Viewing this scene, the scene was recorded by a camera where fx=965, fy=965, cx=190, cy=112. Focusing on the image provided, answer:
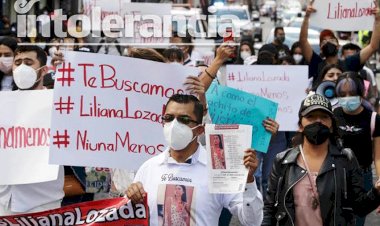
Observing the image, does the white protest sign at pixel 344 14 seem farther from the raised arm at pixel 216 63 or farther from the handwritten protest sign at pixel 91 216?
the handwritten protest sign at pixel 91 216

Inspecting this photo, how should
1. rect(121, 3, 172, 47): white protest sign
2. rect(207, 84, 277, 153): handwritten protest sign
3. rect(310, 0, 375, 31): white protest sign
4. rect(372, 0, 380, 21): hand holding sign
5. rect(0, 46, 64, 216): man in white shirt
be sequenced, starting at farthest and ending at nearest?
rect(121, 3, 172, 47): white protest sign < rect(310, 0, 375, 31): white protest sign < rect(372, 0, 380, 21): hand holding sign < rect(0, 46, 64, 216): man in white shirt < rect(207, 84, 277, 153): handwritten protest sign

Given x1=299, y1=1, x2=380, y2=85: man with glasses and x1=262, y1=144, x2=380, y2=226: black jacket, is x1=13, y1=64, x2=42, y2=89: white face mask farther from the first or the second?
x1=299, y1=1, x2=380, y2=85: man with glasses

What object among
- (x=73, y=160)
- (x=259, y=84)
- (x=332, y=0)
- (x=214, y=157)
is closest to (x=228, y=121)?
(x=73, y=160)

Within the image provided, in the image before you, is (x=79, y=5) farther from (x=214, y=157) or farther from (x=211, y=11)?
(x=214, y=157)

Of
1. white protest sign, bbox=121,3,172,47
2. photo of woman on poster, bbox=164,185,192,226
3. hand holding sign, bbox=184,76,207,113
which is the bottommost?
photo of woman on poster, bbox=164,185,192,226

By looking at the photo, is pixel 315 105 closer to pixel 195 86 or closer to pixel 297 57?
pixel 195 86

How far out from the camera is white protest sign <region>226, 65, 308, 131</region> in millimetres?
8758

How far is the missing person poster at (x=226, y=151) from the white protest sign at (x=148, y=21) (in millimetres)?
7538

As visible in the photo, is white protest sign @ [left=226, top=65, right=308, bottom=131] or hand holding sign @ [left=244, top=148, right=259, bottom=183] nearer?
hand holding sign @ [left=244, top=148, right=259, bottom=183]

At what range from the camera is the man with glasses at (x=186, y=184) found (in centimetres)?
417

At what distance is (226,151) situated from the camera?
4.19m

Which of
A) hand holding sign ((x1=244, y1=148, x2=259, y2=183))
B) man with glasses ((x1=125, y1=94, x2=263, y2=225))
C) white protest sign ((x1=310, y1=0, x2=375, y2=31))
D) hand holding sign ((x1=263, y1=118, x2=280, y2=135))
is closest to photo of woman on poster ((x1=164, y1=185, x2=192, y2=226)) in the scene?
man with glasses ((x1=125, y1=94, x2=263, y2=225))

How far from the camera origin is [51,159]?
5.09m

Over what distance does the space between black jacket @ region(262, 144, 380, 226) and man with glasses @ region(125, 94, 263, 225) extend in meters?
0.56
